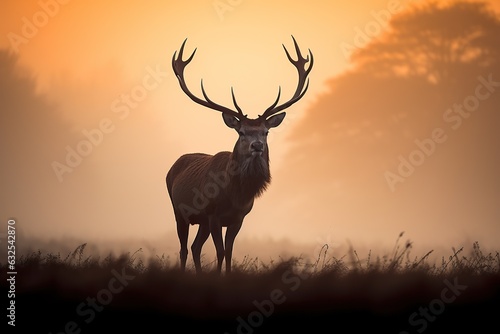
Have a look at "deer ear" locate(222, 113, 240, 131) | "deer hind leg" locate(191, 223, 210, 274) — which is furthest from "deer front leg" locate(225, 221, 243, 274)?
"deer ear" locate(222, 113, 240, 131)

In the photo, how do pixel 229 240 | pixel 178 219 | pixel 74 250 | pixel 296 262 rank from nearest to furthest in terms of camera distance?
pixel 296 262, pixel 74 250, pixel 229 240, pixel 178 219

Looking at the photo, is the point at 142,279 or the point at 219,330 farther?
the point at 142,279

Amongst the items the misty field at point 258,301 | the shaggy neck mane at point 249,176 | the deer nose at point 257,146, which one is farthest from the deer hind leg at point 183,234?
the misty field at point 258,301

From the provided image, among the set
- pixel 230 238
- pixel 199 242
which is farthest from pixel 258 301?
pixel 199 242

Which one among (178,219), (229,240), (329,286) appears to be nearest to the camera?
(329,286)

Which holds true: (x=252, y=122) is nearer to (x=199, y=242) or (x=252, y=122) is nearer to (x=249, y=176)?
(x=249, y=176)

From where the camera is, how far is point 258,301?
818 cm

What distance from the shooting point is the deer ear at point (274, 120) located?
13.4 metres

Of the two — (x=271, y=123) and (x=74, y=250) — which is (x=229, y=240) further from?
(x=74, y=250)

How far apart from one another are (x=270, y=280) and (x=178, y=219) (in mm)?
6520

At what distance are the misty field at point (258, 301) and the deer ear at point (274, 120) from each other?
175 inches

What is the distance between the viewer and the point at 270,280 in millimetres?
8719

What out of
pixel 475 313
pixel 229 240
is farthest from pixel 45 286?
pixel 229 240

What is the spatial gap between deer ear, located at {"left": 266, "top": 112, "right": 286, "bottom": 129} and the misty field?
445 centimetres
